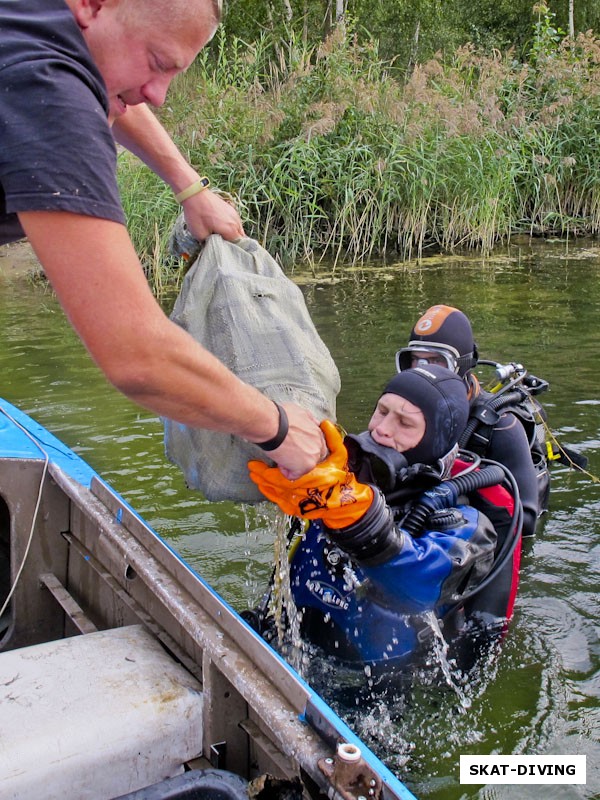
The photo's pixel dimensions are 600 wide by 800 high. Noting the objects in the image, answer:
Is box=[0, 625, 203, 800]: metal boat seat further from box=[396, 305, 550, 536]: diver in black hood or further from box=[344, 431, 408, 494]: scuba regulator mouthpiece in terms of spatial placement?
box=[396, 305, 550, 536]: diver in black hood

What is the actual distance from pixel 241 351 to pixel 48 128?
0.97 metres

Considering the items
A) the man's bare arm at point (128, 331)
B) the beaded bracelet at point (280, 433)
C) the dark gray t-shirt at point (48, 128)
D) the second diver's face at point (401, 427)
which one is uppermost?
the dark gray t-shirt at point (48, 128)

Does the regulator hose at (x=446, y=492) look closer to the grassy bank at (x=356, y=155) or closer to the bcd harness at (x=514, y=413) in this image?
the bcd harness at (x=514, y=413)

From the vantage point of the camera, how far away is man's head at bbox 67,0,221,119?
179 cm

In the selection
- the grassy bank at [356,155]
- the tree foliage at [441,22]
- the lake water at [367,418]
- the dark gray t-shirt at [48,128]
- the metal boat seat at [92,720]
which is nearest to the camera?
the dark gray t-shirt at [48,128]

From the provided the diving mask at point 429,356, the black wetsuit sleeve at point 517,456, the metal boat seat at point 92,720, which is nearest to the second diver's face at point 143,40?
the metal boat seat at point 92,720

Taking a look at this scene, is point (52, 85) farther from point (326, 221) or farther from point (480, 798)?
point (326, 221)

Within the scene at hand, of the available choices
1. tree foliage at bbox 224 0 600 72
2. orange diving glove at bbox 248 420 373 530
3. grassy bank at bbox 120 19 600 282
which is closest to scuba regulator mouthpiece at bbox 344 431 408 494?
orange diving glove at bbox 248 420 373 530

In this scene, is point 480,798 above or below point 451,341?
below

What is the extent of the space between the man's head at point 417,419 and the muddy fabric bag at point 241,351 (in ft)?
1.35

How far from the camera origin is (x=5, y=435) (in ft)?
12.1

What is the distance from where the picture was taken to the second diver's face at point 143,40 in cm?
180

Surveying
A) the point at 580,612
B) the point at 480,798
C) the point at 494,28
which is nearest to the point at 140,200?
the point at 580,612

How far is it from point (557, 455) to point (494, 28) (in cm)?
2281
